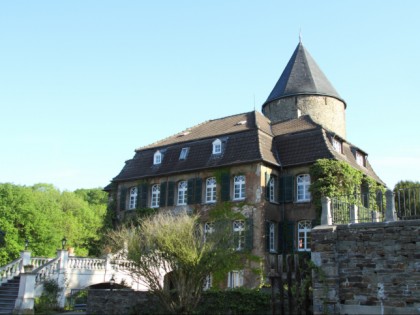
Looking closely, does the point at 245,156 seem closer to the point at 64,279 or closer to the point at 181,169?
the point at 181,169

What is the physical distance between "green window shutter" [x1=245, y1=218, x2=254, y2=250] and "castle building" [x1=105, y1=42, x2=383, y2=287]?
5 cm

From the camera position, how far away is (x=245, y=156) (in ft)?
87.6

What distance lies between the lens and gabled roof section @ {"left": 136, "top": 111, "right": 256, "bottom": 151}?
2925cm

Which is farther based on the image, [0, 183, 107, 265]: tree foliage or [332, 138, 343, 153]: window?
[0, 183, 107, 265]: tree foliage

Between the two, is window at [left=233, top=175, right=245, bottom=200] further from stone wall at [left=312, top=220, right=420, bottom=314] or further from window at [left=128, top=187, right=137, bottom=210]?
stone wall at [left=312, top=220, right=420, bottom=314]

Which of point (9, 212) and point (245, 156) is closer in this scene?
point (245, 156)

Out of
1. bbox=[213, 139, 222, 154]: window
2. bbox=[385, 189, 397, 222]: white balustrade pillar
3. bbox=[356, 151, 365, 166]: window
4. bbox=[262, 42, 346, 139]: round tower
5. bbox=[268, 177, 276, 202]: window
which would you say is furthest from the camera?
bbox=[262, 42, 346, 139]: round tower

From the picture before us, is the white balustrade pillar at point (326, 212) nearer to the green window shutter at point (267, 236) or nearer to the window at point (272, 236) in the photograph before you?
the green window shutter at point (267, 236)

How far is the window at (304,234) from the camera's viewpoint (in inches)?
1007

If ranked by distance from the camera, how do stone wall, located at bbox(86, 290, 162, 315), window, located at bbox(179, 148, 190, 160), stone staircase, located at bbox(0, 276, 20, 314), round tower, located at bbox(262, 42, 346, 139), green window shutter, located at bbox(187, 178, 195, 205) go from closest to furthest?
1. stone wall, located at bbox(86, 290, 162, 315)
2. stone staircase, located at bbox(0, 276, 20, 314)
3. green window shutter, located at bbox(187, 178, 195, 205)
4. window, located at bbox(179, 148, 190, 160)
5. round tower, located at bbox(262, 42, 346, 139)

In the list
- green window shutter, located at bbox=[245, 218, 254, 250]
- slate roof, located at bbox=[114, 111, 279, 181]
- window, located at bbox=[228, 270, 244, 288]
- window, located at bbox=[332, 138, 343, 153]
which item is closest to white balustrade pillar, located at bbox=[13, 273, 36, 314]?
window, located at bbox=[228, 270, 244, 288]

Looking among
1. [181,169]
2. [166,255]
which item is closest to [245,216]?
[181,169]

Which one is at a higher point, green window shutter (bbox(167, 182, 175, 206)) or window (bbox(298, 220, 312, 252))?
green window shutter (bbox(167, 182, 175, 206))

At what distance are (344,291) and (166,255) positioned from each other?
590 centimetres
